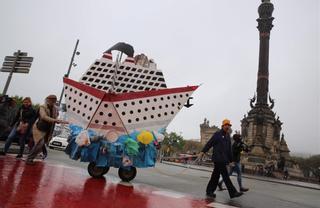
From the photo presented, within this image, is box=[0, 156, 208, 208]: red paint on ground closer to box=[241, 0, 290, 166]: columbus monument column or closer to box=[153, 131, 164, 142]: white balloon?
box=[153, 131, 164, 142]: white balloon

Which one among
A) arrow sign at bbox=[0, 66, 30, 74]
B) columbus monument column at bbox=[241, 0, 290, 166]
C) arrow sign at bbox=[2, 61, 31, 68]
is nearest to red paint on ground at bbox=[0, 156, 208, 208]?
arrow sign at bbox=[0, 66, 30, 74]

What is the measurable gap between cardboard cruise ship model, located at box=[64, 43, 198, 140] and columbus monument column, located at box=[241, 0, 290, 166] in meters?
28.3

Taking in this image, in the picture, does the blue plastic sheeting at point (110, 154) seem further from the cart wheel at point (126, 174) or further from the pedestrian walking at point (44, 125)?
the pedestrian walking at point (44, 125)

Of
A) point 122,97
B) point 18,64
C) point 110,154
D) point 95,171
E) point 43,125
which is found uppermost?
point 18,64

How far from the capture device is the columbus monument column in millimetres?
34906

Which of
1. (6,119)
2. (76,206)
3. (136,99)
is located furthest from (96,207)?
(6,119)

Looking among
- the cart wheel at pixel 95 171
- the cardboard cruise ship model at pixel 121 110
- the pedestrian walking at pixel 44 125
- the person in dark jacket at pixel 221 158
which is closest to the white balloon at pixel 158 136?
the cardboard cruise ship model at pixel 121 110

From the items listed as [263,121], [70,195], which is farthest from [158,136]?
[263,121]

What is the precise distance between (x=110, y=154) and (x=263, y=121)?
32.4 metres

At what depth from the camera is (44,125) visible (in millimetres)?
7555

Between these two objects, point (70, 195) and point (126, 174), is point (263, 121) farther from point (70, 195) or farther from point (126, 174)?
point (70, 195)

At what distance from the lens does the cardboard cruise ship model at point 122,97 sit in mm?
6635

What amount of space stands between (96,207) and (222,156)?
3478 millimetres

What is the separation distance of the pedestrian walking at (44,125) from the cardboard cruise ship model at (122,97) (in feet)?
3.31
